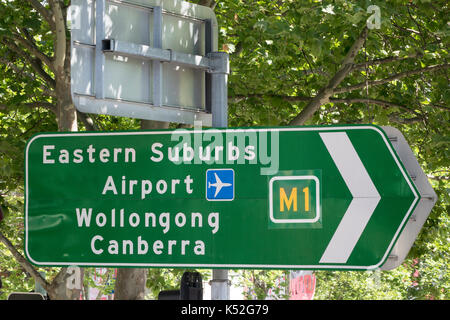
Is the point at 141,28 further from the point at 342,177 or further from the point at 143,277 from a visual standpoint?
the point at 143,277

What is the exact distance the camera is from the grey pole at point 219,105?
3.17 metres

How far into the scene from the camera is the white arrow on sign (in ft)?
9.56

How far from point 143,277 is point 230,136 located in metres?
5.82

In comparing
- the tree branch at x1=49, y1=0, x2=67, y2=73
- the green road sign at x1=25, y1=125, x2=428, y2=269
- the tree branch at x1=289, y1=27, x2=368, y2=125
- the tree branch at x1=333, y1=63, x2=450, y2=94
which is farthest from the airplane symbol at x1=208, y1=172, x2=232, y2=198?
the tree branch at x1=333, y1=63, x2=450, y2=94

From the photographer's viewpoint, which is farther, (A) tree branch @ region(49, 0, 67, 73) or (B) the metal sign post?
(A) tree branch @ region(49, 0, 67, 73)

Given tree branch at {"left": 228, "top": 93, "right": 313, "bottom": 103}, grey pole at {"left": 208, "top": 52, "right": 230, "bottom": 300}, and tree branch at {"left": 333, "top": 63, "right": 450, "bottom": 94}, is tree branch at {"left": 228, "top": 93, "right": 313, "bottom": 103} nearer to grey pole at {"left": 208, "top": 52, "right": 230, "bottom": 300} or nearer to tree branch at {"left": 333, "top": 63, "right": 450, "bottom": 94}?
tree branch at {"left": 333, "top": 63, "right": 450, "bottom": 94}

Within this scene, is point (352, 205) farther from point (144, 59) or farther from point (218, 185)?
point (144, 59)

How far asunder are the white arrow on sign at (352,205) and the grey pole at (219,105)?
1.62 ft

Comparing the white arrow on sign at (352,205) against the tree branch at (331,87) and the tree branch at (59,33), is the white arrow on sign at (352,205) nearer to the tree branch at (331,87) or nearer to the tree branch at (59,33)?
the tree branch at (59,33)

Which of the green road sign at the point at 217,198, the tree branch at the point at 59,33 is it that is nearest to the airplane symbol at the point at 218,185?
the green road sign at the point at 217,198

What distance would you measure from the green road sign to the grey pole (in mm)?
173
